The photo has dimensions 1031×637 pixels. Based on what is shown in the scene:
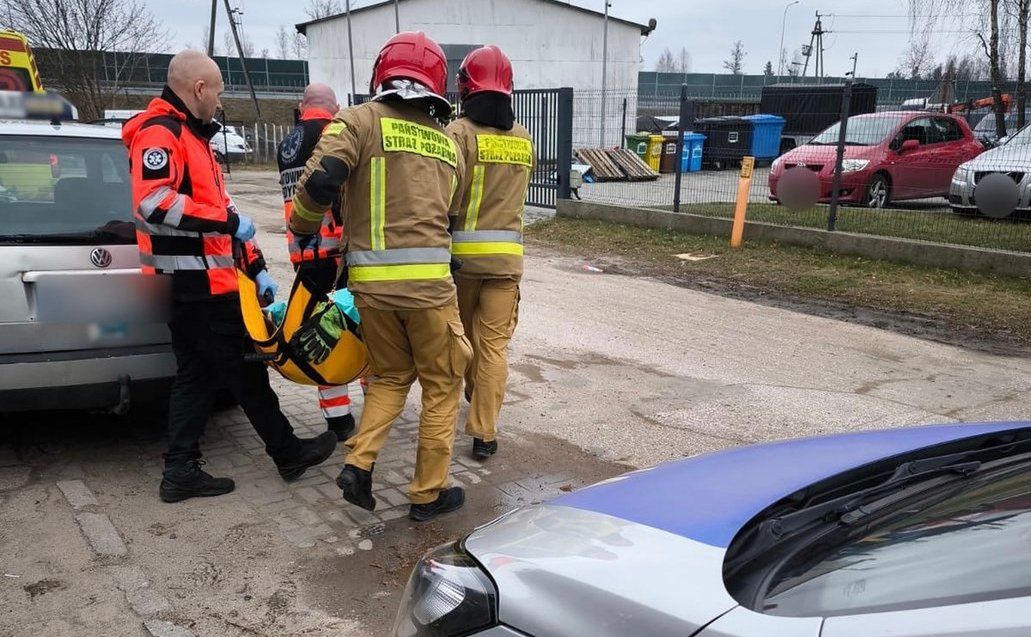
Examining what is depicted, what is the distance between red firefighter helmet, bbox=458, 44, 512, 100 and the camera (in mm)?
4051

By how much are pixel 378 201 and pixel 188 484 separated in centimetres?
168

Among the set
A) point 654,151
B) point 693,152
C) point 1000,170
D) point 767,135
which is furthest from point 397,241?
point 654,151

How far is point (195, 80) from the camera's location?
3.54 metres

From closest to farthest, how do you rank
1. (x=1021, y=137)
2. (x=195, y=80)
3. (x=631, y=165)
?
(x=195, y=80) < (x=1021, y=137) < (x=631, y=165)

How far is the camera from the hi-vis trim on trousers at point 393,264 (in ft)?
10.8

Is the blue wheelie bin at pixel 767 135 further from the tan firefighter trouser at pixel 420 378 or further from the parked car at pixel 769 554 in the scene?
the parked car at pixel 769 554

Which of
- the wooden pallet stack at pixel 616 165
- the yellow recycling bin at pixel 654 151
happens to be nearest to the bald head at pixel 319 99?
the wooden pallet stack at pixel 616 165

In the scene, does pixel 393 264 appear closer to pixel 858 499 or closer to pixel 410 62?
pixel 410 62

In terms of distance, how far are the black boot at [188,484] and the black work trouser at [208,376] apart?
0.10ft

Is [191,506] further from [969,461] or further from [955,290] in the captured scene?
[955,290]

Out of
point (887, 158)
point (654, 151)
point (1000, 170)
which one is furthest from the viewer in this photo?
point (654, 151)

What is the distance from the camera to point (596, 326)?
7223 millimetres

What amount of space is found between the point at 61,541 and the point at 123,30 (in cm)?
2550

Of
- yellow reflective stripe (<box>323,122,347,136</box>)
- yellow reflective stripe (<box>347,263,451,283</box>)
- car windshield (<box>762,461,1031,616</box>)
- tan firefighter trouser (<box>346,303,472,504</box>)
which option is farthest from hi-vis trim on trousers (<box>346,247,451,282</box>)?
car windshield (<box>762,461,1031,616</box>)
